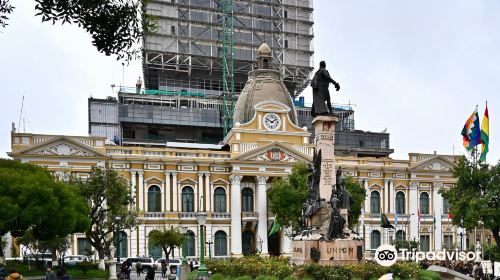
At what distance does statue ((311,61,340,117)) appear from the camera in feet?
89.9

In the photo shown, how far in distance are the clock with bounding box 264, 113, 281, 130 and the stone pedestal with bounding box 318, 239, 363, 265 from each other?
4056 cm

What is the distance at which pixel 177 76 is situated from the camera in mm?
84125

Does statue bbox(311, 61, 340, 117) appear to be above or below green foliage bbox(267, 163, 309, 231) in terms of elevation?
above

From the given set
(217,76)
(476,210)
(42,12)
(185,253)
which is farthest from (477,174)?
(217,76)

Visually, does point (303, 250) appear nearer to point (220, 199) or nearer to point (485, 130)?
point (485, 130)

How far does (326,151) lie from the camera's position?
26.6 m

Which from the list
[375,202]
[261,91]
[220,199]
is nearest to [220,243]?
[220,199]

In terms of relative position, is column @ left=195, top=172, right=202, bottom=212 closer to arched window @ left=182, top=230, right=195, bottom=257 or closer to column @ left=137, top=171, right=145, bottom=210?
arched window @ left=182, top=230, right=195, bottom=257

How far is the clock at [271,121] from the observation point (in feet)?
216

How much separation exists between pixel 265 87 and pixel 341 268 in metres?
46.7

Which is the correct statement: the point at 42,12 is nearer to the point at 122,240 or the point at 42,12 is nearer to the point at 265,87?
the point at 122,240

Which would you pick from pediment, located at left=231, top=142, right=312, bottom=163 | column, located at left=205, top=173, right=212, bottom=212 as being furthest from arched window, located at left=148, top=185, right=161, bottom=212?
pediment, located at left=231, top=142, right=312, bottom=163

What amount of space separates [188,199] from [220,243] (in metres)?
5.36

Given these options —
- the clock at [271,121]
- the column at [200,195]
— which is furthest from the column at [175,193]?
the clock at [271,121]
